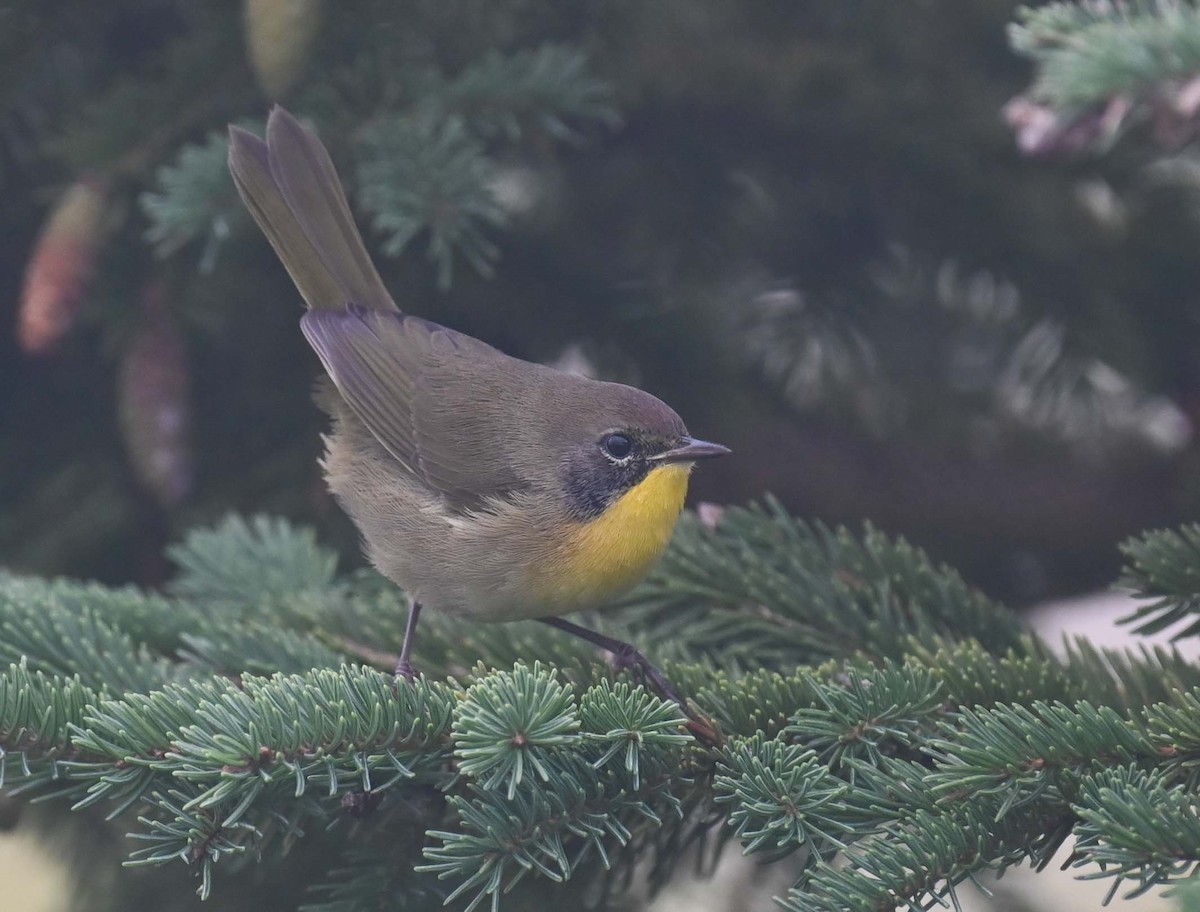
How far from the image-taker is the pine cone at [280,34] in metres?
2.84

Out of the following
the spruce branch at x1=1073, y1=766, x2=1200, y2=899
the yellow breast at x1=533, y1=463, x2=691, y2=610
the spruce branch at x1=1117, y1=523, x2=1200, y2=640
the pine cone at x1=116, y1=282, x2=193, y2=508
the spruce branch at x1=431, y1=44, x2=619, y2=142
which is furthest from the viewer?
the pine cone at x1=116, y1=282, x2=193, y2=508

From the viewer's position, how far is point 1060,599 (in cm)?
396

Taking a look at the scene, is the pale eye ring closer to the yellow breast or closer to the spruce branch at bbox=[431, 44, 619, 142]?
the yellow breast

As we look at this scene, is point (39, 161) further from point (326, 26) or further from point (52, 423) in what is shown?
point (326, 26)

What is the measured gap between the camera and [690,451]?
3070mm

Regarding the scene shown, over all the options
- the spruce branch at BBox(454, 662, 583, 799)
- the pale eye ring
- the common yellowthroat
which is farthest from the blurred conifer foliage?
the pale eye ring

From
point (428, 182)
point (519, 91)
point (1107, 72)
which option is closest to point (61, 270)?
point (428, 182)

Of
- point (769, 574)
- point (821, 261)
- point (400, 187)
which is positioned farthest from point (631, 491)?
point (821, 261)

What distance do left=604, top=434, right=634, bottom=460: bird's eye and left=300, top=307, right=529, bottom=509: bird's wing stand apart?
0.24 meters

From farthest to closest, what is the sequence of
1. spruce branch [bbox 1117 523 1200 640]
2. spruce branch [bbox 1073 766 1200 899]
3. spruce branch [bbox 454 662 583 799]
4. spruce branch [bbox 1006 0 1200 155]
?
spruce branch [bbox 1006 0 1200 155], spruce branch [bbox 1117 523 1200 640], spruce branch [bbox 454 662 583 799], spruce branch [bbox 1073 766 1200 899]

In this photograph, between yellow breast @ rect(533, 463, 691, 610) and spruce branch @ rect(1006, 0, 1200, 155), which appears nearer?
spruce branch @ rect(1006, 0, 1200, 155)

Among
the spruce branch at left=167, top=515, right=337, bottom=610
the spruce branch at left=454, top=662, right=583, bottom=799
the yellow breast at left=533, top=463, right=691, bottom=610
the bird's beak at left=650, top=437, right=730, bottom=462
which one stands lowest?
the spruce branch at left=167, top=515, right=337, bottom=610

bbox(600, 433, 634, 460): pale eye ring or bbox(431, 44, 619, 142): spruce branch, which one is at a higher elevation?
bbox(431, 44, 619, 142): spruce branch

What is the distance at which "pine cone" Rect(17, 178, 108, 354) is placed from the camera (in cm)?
290
